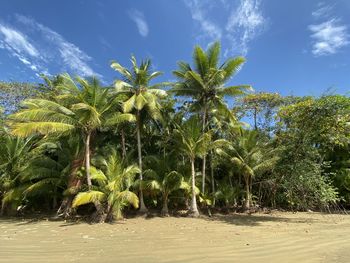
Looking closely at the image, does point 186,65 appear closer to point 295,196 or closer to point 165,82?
point 165,82

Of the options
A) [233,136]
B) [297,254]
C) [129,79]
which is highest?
[129,79]

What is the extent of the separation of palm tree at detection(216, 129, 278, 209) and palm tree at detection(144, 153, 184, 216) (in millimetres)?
3471

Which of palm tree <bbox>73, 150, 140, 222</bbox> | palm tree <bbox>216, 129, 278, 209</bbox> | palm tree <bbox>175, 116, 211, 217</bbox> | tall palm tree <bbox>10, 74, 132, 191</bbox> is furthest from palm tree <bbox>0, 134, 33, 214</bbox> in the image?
palm tree <bbox>216, 129, 278, 209</bbox>

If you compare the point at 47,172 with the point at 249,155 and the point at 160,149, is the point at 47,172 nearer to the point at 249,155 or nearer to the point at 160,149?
the point at 160,149

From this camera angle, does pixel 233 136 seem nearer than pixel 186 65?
No

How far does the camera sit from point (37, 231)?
1173 centimetres

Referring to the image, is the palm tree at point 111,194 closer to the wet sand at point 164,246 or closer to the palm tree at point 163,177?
the palm tree at point 163,177

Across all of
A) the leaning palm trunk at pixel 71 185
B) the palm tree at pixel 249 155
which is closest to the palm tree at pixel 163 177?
the leaning palm trunk at pixel 71 185

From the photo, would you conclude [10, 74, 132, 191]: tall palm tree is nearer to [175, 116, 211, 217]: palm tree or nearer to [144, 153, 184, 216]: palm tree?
[144, 153, 184, 216]: palm tree

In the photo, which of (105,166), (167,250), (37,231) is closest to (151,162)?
(105,166)

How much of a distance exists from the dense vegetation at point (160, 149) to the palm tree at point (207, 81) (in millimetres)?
57

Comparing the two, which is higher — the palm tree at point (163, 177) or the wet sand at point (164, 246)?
the palm tree at point (163, 177)

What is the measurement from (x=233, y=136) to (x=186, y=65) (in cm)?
572

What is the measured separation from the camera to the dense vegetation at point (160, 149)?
14.9m
